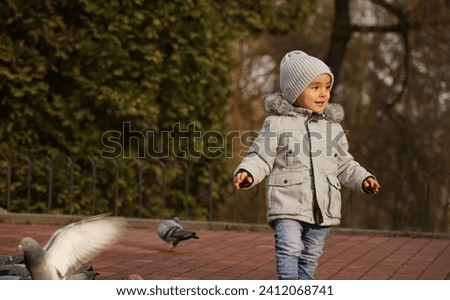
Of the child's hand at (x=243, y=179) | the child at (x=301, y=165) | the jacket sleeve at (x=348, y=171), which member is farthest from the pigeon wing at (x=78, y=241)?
the jacket sleeve at (x=348, y=171)

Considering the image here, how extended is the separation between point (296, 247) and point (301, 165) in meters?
0.48

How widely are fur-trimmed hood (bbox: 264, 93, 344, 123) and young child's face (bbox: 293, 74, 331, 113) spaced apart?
47mm

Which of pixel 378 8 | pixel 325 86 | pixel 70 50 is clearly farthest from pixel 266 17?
pixel 325 86

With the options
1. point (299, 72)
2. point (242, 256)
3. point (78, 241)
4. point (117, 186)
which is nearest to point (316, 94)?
point (299, 72)

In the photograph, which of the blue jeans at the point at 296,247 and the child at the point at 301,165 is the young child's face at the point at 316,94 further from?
the blue jeans at the point at 296,247

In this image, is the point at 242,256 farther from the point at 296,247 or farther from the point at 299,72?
the point at 299,72

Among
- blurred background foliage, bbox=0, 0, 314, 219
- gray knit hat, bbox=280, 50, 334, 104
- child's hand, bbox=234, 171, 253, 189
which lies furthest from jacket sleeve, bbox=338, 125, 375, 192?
blurred background foliage, bbox=0, 0, 314, 219

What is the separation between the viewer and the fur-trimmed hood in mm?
5941

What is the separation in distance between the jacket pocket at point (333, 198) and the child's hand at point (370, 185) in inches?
6.5

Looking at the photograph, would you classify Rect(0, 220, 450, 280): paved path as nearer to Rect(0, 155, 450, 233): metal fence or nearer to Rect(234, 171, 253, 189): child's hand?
Rect(0, 155, 450, 233): metal fence

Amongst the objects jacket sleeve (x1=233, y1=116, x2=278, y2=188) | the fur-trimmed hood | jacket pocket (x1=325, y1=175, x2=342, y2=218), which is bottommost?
jacket pocket (x1=325, y1=175, x2=342, y2=218)

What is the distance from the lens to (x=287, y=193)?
5852 millimetres

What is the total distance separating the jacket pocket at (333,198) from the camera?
5.86 metres

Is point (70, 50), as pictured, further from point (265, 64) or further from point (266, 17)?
point (265, 64)
